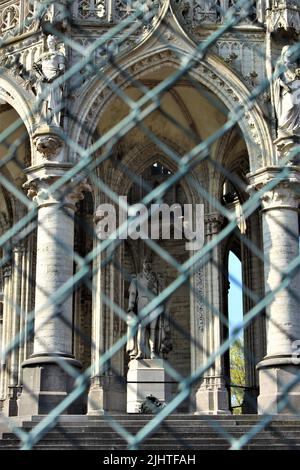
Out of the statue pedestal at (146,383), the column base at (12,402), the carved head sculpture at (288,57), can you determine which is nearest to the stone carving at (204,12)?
the carved head sculpture at (288,57)

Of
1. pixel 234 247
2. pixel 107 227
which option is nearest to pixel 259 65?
pixel 107 227

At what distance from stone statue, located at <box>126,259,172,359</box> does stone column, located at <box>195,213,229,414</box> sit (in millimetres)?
813

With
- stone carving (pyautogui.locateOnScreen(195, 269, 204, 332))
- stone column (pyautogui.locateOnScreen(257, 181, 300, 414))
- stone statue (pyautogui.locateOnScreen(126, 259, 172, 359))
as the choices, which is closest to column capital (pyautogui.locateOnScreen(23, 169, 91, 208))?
stone statue (pyautogui.locateOnScreen(126, 259, 172, 359))

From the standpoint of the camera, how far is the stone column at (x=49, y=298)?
46.2 ft

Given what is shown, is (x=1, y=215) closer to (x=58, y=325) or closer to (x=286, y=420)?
(x=58, y=325)

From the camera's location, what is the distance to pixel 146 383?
1614 centimetres

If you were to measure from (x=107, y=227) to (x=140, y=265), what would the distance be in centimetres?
245

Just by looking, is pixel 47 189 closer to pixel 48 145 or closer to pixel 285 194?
pixel 48 145

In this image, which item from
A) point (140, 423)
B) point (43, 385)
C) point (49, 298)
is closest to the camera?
point (140, 423)

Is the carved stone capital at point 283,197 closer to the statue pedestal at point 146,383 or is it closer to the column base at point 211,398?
the statue pedestal at point 146,383

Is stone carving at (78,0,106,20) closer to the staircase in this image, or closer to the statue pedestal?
the statue pedestal

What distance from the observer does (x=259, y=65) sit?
16.3 m

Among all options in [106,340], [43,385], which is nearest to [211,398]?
[106,340]

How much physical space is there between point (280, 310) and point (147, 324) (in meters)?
3.40
